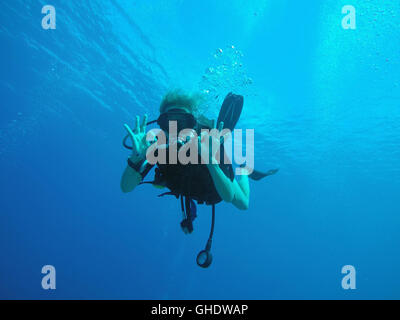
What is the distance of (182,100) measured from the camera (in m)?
3.34

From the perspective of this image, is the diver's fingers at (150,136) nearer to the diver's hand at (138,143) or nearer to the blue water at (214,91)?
the diver's hand at (138,143)

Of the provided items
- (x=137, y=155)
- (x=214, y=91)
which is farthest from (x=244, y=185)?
(x=214, y=91)

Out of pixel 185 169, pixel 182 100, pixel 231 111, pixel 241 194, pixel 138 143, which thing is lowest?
pixel 241 194

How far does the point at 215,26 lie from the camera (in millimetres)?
11438

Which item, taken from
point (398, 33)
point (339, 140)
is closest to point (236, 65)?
point (398, 33)

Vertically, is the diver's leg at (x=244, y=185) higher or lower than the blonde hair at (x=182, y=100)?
lower

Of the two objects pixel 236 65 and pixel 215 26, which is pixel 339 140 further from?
pixel 215 26

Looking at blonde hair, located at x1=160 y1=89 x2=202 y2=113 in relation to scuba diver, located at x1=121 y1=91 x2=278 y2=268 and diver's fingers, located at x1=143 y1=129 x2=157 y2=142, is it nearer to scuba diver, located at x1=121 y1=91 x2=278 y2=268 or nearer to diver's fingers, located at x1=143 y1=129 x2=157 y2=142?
scuba diver, located at x1=121 y1=91 x2=278 y2=268

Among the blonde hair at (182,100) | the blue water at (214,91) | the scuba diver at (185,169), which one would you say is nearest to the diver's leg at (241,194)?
the scuba diver at (185,169)

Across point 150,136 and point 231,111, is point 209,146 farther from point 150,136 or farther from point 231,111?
point 231,111

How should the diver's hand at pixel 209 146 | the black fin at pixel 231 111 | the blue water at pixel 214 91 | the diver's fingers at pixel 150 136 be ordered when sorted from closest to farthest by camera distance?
the diver's hand at pixel 209 146
the diver's fingers at pixel 150 136
the black fin at pixel 231 111
the blue water at pixel 214 91

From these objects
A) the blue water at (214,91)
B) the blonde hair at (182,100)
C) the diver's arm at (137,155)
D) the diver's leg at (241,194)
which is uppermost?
Result: the blue water at (214,91)

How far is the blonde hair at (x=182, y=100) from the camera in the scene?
3.33 metres
